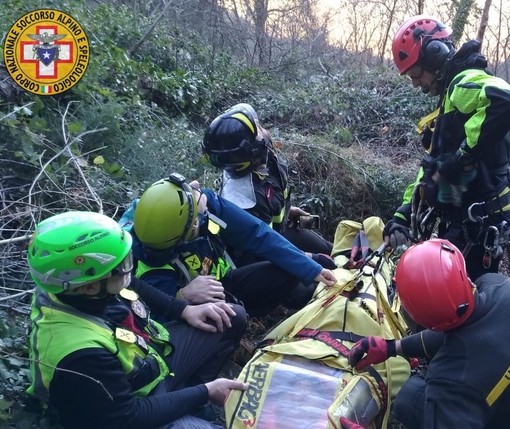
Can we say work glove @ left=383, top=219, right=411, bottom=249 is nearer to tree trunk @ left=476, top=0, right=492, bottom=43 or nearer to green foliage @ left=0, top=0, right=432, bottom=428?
green foliage @ left=0, top=0, right=432, bottom=428

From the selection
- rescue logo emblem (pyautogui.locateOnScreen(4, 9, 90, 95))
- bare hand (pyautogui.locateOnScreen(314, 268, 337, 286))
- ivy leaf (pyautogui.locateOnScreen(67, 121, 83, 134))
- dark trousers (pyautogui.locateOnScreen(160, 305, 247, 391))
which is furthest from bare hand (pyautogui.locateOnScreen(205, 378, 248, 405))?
rescue logo emblem (pyautogui.locateOnScreen(4, 9, 90, 95))

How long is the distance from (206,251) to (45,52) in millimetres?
2234

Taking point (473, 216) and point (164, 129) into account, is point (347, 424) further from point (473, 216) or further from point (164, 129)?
point (164, 129)

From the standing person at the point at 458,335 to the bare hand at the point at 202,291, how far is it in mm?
1125

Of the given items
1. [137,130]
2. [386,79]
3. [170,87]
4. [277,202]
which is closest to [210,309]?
[277,202]

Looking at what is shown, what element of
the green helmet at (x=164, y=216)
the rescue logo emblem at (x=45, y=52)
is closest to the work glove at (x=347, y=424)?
the green helmet at (x=164, y=216)

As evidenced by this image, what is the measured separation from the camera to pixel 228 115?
4.24 m

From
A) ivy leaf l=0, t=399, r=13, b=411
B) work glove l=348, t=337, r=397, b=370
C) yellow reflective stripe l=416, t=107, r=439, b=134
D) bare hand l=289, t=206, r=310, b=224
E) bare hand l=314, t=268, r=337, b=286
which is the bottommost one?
ivy leaf l=0, t=399, r=13, b=411

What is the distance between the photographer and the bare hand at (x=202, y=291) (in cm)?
336

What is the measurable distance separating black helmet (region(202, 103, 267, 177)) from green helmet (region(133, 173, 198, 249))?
0.96 meters

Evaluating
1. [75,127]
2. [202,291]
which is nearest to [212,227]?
[202,291]

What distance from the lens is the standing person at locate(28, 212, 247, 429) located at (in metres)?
2.42

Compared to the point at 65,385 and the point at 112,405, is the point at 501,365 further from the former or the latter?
the point at 65,385

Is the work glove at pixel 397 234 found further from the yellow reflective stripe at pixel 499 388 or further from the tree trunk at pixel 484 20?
the tree trunk at pixel 484 20
